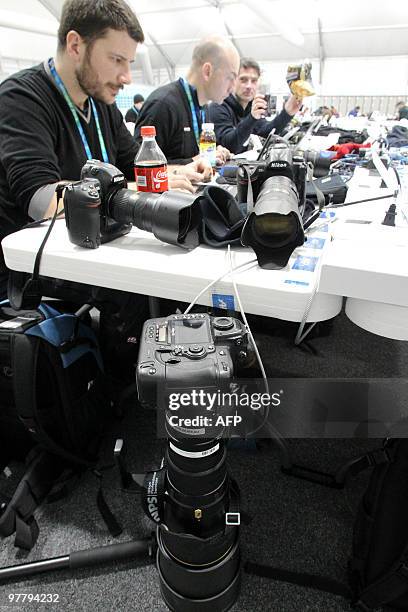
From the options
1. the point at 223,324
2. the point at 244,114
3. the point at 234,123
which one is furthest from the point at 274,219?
the point at 244,114

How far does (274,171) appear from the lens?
2.35 feet

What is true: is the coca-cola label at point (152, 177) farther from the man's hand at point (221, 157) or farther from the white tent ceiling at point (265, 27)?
the white tent ceiling at point (265, 27)

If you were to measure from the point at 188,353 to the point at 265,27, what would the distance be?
10362mm

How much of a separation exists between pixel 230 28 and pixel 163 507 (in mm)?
10920

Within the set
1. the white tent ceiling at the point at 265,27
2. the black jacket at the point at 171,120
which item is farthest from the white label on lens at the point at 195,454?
the white tent ceiling at the point at 265,27

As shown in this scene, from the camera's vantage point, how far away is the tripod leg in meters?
0.82

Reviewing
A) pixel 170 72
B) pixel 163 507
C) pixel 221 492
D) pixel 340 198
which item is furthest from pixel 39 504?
pixel 170 72

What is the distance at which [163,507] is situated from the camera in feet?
2.20

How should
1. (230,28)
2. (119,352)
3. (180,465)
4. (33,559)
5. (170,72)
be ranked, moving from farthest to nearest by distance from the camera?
(170,72) < (230,28) < (119,352) < (33,559) < (180,465)

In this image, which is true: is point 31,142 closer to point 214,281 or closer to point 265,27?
point 214,281

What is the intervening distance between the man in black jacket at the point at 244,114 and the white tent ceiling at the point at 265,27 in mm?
4673

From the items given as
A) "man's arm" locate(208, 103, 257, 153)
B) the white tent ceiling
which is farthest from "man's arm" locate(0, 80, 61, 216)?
the white tent ceiling

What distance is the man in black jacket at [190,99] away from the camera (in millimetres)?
1793

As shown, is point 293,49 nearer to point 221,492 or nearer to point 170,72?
point 170,72
